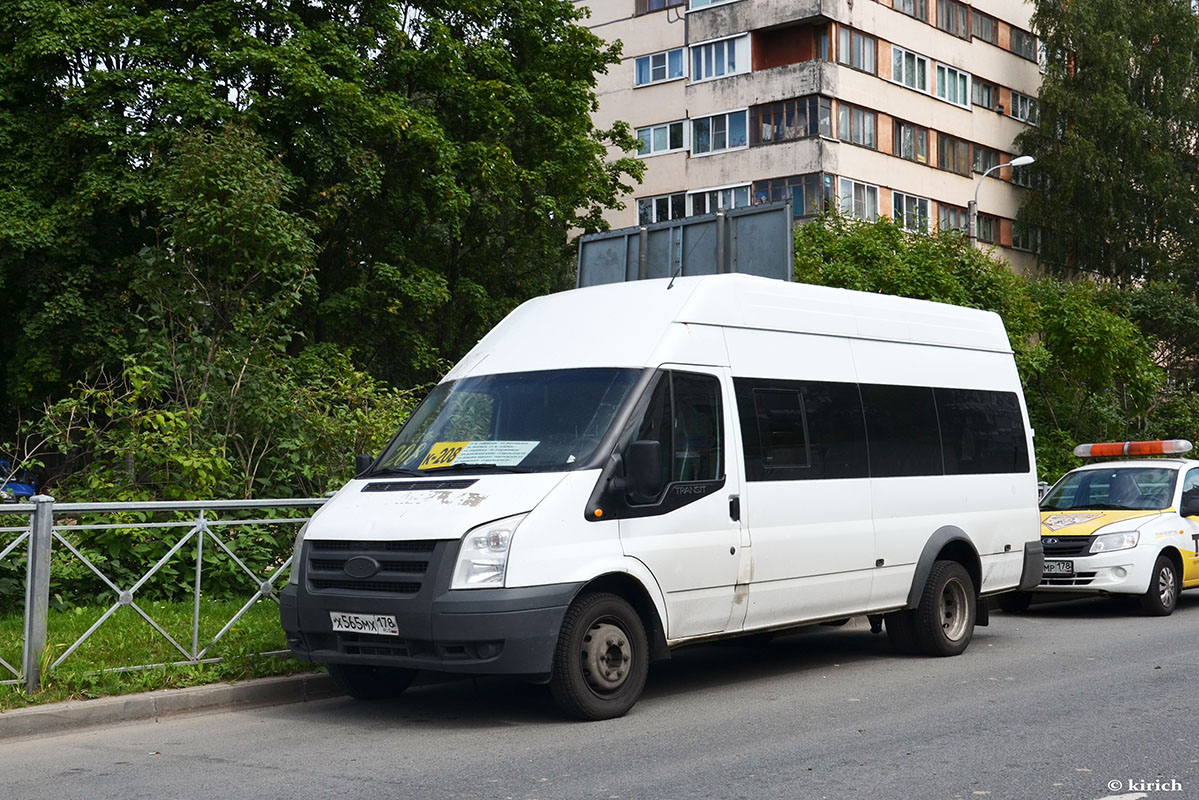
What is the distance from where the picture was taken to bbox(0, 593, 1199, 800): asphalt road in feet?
20.4

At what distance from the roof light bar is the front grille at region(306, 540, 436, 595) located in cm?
1123

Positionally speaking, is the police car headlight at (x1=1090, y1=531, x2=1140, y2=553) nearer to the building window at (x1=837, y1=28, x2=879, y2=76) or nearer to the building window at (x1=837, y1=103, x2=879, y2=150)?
the building window at (x1=837, y1=103, x2=879, y2=150)

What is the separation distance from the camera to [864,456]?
9898 mm

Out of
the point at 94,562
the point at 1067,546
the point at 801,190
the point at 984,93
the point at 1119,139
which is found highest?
the point at 984,93

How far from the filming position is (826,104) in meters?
42.4

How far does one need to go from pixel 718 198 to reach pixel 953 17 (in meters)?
11.4

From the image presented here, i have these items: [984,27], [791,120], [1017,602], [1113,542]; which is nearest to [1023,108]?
[984,27]

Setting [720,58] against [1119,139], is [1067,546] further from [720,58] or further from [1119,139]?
[1119,139]

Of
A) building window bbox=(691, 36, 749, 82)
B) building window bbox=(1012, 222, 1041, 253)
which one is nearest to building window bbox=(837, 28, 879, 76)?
building window bbox=(691, 36, 749, 82)

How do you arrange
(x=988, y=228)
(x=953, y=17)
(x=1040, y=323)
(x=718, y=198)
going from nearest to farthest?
1. (x=1040, y=323)
2. (x=718, y=198)
3. (x=953, y=17)
4. (x=988, y=228)

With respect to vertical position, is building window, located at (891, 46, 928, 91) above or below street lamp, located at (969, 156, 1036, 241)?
above

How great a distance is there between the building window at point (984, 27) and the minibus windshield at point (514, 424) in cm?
4447

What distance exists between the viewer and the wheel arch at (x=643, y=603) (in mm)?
7996

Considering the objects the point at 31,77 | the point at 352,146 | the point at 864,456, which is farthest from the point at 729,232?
the point at 31,77
